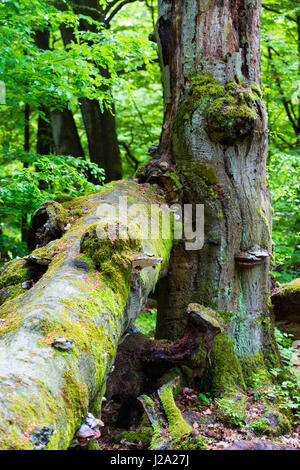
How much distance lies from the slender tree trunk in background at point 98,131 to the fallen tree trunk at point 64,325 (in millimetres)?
5997

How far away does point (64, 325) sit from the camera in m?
2.32

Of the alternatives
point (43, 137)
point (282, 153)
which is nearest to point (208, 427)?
point (282, 153)

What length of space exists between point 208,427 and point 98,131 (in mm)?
7565

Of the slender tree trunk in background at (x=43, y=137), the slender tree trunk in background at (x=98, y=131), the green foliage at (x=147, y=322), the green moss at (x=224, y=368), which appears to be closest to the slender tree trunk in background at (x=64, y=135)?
the slender tree trunk in background at (x=98, y=131)

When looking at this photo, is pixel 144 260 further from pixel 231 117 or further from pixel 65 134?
pixel 65 134

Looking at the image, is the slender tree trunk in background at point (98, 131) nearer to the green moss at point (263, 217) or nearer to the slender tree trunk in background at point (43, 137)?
the slender tree trunk in background at point (43, 137)

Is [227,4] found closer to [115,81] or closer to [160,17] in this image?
[160,17]

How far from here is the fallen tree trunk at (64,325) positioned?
1.79 m

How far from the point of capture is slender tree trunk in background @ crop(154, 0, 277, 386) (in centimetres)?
459

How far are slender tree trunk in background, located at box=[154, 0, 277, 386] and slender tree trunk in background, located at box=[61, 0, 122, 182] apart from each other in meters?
4.81

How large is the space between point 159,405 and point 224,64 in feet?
13.0

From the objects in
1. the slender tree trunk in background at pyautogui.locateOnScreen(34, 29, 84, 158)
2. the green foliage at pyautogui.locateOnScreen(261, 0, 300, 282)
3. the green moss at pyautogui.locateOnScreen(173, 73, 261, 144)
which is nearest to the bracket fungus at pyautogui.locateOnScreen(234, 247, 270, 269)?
the green moss at pyautogui.locateOnScreen(173, 73, 261, 144)

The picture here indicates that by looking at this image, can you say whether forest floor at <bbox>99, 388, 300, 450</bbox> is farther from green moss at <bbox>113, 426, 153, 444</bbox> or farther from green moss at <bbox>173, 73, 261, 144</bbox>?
green moss at <bbox>173, 73, 261, 144</bbox>

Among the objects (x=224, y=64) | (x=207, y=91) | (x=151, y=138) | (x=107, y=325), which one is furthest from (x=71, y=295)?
(x=151, y=138)
